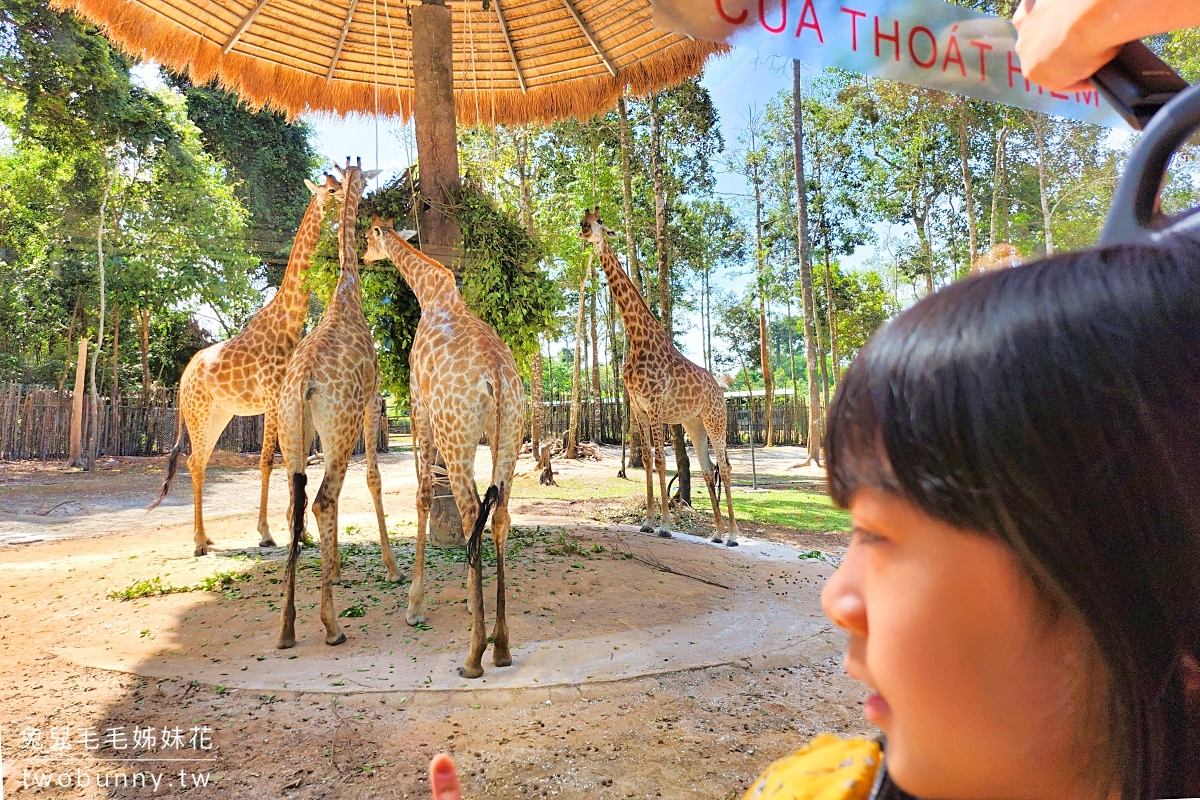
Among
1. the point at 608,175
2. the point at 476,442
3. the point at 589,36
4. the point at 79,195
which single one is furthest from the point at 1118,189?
the point at 79,195

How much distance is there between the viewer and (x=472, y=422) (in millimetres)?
3320

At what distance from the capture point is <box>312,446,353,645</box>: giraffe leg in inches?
132

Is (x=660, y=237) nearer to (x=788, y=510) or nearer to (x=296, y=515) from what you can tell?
→ (x=788, y=510)

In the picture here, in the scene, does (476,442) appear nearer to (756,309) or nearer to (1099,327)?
(1099,327)

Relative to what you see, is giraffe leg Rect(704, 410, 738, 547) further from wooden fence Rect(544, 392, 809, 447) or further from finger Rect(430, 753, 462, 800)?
wooden fence Rect(544, 392, 809, 447)

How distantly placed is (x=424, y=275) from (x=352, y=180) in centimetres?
101

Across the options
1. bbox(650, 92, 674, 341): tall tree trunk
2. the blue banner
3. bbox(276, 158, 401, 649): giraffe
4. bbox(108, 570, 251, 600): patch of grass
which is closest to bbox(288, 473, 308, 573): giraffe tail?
bbox(276, 158, 401, 649): giraffe

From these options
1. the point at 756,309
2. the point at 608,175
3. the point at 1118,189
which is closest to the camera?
the point at 1118,189

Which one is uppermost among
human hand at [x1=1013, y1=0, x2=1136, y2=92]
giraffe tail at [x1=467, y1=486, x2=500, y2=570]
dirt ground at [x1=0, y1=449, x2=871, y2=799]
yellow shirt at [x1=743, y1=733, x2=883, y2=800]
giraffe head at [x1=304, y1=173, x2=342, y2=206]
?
giraffe head at [x1=304, y1=173, x2=342, y2=206]

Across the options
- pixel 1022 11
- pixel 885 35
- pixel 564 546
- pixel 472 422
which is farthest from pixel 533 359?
pixel 1022 11

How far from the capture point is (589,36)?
20.8 ft

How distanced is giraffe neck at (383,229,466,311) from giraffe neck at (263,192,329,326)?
3.10 feet

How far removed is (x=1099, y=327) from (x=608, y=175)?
14865 millimetres

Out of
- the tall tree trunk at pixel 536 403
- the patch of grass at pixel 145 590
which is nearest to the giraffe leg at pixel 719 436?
the patch of grass at pixel 145 590
